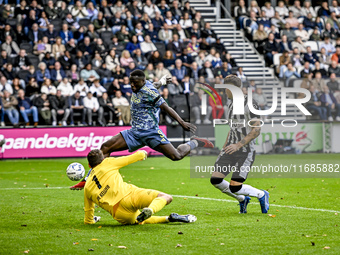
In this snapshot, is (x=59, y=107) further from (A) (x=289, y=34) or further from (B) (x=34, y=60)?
(A) (x=289, y=34)

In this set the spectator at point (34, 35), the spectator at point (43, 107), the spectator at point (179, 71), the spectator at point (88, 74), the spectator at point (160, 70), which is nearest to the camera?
the spectator at point (43, 107)

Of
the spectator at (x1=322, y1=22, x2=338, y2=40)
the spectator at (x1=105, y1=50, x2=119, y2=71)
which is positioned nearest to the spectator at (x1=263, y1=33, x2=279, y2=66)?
the spectator at (x1=322, y1=22, x2=338, y2=40)

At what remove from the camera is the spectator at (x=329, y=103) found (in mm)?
A: 24609

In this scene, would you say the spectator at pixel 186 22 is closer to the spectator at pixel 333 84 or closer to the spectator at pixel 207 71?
the spectator at pixel 207 71

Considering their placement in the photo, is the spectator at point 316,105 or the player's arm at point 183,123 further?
the spectator at point 316,105

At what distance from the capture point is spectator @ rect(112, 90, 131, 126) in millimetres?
23812

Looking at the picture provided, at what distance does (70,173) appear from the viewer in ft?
30.0

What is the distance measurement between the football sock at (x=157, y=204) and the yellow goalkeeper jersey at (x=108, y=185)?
407 mm

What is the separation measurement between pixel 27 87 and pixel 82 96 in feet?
7.10

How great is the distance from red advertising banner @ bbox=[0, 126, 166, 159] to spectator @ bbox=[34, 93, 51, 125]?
832 mm

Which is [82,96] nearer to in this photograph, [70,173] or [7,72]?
[7,72]

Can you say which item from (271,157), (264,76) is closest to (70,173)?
(271,157)

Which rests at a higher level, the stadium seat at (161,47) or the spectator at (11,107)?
the stadium seat at (161,47)

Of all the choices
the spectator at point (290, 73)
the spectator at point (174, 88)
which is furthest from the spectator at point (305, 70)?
the spectator at point (174, 88)
